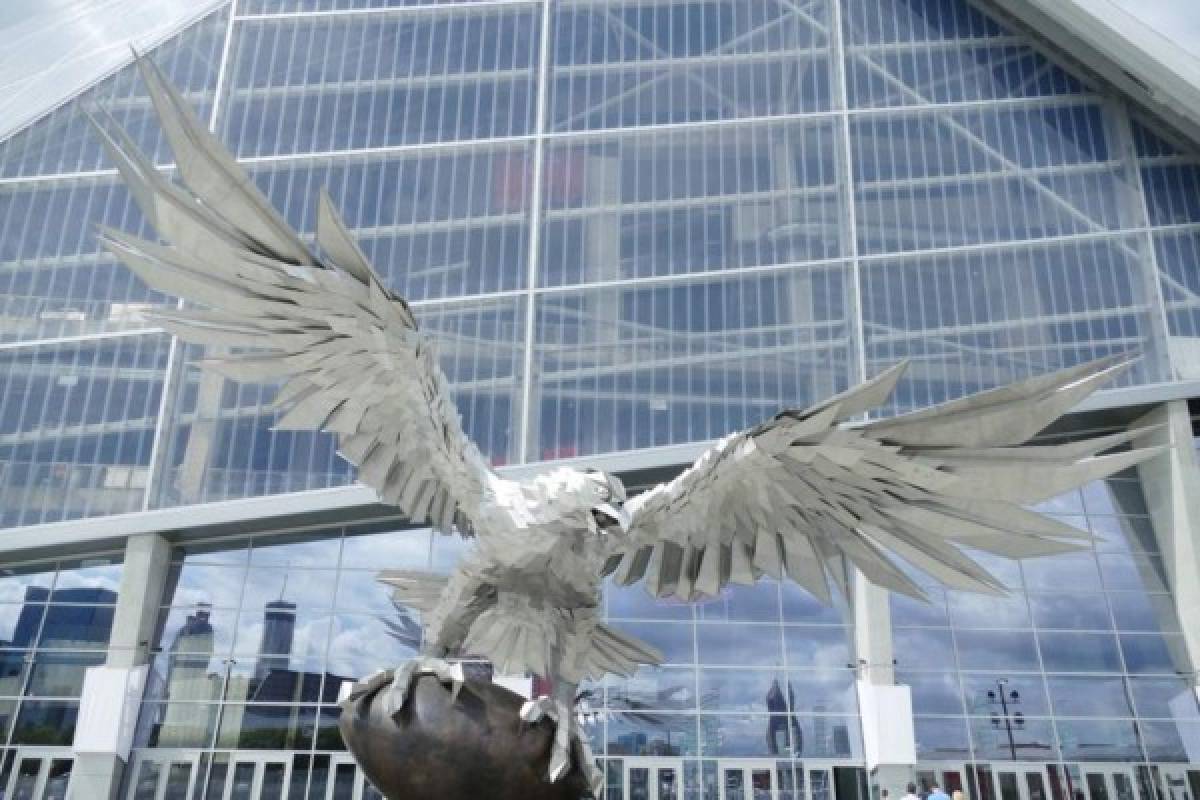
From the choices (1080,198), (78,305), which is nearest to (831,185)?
(1080,198)

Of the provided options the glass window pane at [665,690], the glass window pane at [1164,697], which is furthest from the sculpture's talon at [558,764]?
the glass window pane at [1164,697]

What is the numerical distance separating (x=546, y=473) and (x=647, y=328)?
648 inches

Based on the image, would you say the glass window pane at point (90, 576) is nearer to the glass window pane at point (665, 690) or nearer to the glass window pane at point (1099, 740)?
the glass window pane at point (665, 690)

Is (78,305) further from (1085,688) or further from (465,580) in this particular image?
(1085,688)

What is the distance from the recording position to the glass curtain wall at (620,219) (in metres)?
22.3

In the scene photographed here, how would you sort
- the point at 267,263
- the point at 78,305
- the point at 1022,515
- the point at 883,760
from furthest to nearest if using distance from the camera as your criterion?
the point at 78,305
the point at 883,760
the point at 1022,515
the point at 267,263

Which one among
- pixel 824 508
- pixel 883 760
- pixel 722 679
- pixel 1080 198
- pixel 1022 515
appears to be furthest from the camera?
pixel 1080 198

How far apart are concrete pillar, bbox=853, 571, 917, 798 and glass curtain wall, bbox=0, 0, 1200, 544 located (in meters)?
4.30

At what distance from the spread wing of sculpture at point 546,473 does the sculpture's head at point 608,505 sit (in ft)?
0.04

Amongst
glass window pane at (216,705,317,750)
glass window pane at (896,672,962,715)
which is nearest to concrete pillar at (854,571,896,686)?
glass window pane at (896,672,962,715)

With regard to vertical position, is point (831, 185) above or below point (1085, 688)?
above

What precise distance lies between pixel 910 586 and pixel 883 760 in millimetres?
13653

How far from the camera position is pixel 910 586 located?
24.1 ft

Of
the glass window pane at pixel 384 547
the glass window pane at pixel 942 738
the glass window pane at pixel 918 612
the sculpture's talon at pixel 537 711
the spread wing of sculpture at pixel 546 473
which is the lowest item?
the sculpture's talon at pixel 537 711
